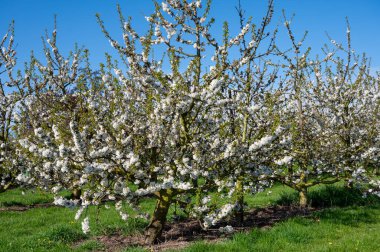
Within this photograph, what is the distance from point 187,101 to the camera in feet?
22.1

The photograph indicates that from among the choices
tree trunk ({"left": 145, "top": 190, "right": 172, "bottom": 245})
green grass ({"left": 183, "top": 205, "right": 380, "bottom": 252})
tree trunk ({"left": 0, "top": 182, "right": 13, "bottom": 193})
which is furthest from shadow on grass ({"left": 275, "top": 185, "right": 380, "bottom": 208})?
tree trunk ({"left": 0, "top": 182, "right": 13, "bottom": 193})

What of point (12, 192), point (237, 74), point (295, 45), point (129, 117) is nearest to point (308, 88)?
point (295, 45)

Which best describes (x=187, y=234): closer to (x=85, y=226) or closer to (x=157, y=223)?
(x=157, y=223)

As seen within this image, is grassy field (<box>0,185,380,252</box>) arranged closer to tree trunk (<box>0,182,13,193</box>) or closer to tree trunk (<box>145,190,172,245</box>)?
tree trunk (<box>145,190,172,245</box>)

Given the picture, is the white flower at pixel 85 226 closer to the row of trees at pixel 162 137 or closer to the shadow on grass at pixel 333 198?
the row of trees at pixel 162 137

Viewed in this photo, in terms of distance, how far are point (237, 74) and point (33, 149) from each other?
5.68 metres

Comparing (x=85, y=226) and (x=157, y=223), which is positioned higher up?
(x=85, y=226)

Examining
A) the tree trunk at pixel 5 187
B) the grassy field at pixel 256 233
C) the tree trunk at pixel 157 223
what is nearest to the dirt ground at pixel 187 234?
the tree trunk at pixel 157 223

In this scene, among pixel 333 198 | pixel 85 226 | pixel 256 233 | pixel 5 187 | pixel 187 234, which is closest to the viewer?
pixel 85 226

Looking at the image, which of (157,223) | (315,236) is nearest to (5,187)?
(157,223)

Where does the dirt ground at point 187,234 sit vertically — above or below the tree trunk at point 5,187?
below

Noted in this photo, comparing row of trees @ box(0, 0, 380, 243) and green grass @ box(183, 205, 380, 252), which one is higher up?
row of trees @ box(0, 0, 380, 243)

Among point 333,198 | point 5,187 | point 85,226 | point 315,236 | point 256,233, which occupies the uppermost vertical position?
point 5,187

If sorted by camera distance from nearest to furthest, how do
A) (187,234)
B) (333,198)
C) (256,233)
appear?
1. (256,233)
2. (187,234)
3. (333,198)
